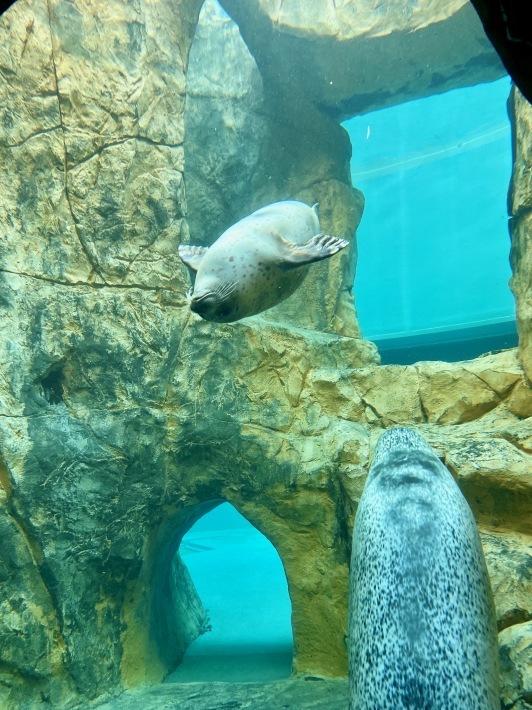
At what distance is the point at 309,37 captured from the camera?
7.28 metres

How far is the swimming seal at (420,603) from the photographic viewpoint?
231cm

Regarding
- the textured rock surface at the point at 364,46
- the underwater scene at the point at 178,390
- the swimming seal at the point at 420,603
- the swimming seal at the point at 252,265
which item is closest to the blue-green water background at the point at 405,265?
the underwater scene at the point at 178,390

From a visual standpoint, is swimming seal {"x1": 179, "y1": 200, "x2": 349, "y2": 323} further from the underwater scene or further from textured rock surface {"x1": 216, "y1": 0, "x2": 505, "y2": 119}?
textured rock surface {"x1": 216, "y1": 0, "x2": 505, "y2": 119}

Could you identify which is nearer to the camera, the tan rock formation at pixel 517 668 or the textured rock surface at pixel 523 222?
the tan rock formation at pixel 517 668

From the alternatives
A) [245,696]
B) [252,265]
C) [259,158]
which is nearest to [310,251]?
[252,265]

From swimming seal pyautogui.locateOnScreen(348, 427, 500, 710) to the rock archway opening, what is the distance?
3.77 meters

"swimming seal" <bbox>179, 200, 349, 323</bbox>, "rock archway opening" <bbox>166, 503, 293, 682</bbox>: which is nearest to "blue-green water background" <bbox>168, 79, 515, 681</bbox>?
"rock archway opening" <bbox>166, 503, 293, 682</bbox>

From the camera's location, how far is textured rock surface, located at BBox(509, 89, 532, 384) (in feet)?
15.4

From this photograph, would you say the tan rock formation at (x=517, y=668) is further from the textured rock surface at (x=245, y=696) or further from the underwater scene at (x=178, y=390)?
the textured rock surface at (x=245, y=696)

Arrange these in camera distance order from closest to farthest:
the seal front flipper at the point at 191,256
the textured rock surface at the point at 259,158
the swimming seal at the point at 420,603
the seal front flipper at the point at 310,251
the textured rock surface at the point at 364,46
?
the swimming seal at the point at 420,603, the seal front flipper at the point at 310,251, the seal front flipper at the point at 191,256, the textured rock surface at the point at 364,46, the textured rock surface at the point at 259,158

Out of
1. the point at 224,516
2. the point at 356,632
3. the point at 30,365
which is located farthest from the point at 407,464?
the point at 224,516

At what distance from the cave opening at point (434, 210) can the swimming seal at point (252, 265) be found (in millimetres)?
22834

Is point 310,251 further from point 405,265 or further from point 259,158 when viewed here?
point 405,265

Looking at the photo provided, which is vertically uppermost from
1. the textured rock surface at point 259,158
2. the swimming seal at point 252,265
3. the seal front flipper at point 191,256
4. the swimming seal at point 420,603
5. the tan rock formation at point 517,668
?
the textured rock surface at point 259,158
